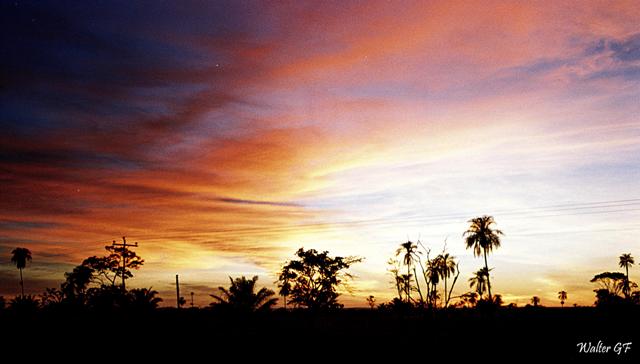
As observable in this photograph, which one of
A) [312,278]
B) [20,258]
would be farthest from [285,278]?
[20,258]

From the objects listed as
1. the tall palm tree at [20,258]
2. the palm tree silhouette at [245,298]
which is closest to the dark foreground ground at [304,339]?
the palm tree silhouette at [245,298]

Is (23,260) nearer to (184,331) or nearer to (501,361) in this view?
(184,331)

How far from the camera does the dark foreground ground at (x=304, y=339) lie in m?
29.2

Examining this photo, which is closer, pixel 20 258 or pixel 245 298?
pixel 245 298

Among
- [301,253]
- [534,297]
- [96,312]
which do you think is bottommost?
[534,297]

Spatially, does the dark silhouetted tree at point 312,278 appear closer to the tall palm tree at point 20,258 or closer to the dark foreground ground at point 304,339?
the dark foreground ground at point 304,339

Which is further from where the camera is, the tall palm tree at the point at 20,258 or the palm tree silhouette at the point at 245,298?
the tall palm tree at the point at 20,258

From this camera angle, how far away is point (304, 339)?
34375 mm

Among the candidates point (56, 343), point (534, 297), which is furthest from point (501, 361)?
point (534, 297)

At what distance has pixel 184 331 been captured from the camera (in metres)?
34.7

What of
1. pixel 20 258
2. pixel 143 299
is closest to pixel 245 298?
pixel 143 299

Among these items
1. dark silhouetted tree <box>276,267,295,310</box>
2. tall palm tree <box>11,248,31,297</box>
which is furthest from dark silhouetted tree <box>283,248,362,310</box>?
tall palm tree <box>11,248,31,297</box>

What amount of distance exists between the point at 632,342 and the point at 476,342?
903 centimetres

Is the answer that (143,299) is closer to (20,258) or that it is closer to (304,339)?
(304,339)
